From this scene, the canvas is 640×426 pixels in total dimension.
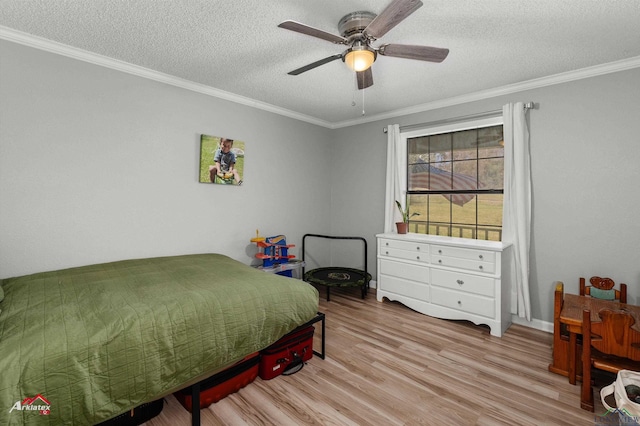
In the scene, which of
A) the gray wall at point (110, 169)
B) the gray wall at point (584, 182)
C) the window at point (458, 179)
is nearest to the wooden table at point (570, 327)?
the gray wall at point (584, 182)

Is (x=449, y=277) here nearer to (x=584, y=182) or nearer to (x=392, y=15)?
(x=584, y=182)

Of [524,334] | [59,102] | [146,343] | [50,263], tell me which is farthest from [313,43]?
[524,334]

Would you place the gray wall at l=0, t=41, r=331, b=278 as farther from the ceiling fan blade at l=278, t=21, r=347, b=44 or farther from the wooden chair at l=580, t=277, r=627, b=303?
the wooden chair at l=580, t=277, r=627, b=303

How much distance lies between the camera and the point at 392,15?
1.63 m

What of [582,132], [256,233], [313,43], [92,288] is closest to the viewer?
[92,288]

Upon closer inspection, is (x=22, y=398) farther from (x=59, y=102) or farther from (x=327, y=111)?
(x=327, y=111)

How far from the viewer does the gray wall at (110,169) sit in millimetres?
2342

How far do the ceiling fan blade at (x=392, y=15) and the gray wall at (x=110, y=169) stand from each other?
231cm

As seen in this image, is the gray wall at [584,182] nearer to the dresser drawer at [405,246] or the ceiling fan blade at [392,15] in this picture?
the dresser drawer at [405,246]

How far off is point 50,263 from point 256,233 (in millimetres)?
2043

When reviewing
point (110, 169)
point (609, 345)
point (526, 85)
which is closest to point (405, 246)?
point (609, 345)

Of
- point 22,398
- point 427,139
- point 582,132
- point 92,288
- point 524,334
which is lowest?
point 524,334

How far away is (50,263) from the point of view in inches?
97.7

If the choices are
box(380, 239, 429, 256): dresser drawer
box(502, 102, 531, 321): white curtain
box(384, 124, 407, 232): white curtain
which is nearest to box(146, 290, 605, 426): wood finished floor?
box(502, 102, 531, 321): white curtain
